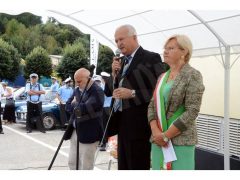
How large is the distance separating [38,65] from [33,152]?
31363 millimetres

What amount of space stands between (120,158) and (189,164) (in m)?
0.70

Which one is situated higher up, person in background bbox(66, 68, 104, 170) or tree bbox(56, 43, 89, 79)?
tree bbox(56, 43, 89, 79)

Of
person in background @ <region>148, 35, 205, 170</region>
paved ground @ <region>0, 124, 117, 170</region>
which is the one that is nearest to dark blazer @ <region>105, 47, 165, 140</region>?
person in background @ <region>148, 35, 205, 170</region>

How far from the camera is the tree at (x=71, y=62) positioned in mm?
38556


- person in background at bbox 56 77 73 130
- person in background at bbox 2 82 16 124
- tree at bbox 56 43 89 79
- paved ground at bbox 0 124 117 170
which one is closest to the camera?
paved ground at bbox 0 124 117 170

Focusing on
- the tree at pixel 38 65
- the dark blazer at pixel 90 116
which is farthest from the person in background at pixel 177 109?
the tree at pixel 38 65

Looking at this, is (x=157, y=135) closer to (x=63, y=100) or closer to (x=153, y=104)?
(x=153, y=104)

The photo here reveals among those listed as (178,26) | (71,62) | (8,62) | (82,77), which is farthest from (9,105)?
(71,62)

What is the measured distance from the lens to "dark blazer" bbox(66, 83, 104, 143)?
177 inches

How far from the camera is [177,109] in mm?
2697

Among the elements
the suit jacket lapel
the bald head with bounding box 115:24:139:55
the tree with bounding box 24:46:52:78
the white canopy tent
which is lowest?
the suit jacket lapel

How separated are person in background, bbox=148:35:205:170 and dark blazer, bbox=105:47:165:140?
28 centimetres

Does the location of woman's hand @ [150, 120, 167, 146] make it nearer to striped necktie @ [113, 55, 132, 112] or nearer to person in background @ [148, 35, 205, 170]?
person in background @ [148, 35, 205, 170]
